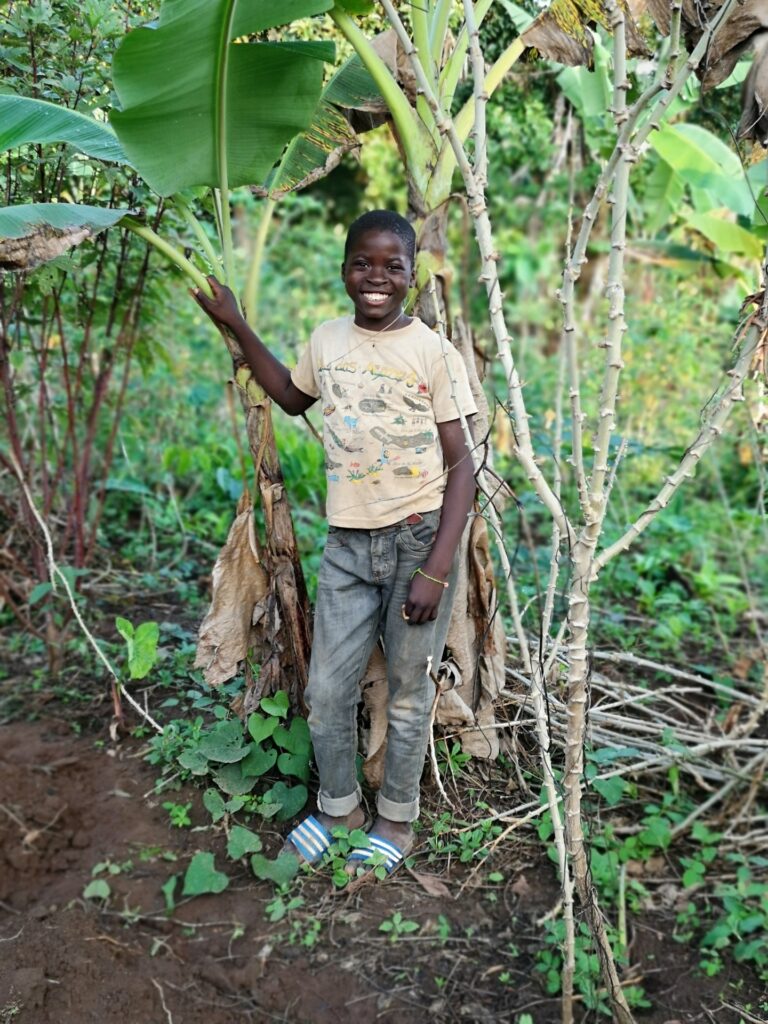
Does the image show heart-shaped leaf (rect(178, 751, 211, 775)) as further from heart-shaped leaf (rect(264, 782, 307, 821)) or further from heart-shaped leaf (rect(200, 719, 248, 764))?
heart-shaped leaf (rect(264, 782, 307, 821))

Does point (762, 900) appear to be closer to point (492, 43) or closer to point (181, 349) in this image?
point (492, 43)

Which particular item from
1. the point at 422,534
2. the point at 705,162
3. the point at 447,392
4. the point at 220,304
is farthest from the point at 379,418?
the point at 705,162

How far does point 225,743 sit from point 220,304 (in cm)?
134

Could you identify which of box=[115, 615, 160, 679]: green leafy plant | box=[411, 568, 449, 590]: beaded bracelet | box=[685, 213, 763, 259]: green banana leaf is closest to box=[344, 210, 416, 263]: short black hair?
box=[411, 568, 449, 590]: beaded bracelet

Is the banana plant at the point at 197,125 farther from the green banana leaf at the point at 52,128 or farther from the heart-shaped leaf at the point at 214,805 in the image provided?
the heart-shaped leaf at the point at 214,805

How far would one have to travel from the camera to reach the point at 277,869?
2510mm

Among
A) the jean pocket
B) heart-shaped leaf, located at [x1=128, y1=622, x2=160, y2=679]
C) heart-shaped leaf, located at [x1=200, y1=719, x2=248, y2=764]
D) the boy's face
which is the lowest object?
heart-shaped leaf, located at [x1=200, y1=719, x2=248, y2=764]

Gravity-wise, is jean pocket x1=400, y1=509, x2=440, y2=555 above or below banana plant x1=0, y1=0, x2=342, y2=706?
below

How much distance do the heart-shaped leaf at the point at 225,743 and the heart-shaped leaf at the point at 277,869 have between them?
0.32 m

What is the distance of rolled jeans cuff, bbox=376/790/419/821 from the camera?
2.61 meters

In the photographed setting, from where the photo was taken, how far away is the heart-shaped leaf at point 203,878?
247cm

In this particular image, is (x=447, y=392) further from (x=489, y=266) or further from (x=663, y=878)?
(x=663, y=878)

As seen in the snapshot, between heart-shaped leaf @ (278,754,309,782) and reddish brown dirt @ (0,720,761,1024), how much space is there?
0.65ft

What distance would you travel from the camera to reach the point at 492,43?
13.7 ft
